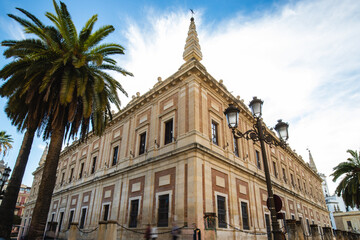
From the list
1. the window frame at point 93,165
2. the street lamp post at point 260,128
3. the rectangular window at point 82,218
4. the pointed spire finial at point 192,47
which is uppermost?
the pointed spire finial at point 192,47

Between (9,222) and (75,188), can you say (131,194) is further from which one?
(75,188)

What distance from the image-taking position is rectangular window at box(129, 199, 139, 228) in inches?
570

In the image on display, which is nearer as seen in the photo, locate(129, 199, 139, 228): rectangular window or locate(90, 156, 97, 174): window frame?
locate(129, 199, 139, 228): rectangular window

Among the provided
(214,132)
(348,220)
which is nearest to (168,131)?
(214,132)

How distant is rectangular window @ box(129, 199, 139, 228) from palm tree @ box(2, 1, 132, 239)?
6.33 m

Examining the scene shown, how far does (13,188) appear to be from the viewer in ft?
36.0

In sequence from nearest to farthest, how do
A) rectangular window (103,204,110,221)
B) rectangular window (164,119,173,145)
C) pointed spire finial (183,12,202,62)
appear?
rectangular window (164,119,173,145)
pointed spire finial (183,12,202,62)
rectangular window (103,204,110,221)

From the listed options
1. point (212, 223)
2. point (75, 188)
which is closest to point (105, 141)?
point (75, 188)

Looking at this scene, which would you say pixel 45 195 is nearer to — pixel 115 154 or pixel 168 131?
pixel 168 131

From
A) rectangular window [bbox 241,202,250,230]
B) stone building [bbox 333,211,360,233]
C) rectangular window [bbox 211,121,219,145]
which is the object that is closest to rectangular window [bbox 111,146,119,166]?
rectangular window [bbox 211,121,219,145]

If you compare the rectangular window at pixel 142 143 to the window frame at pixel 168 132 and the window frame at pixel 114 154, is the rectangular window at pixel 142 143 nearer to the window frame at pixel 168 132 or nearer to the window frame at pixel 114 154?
the window frame at pixel 168 132

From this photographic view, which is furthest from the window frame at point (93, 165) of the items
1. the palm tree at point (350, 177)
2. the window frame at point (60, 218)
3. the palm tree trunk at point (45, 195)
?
the palm tree at point (350, 177)

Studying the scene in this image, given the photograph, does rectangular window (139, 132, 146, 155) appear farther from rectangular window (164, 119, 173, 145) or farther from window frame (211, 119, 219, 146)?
window frame (211, 119, 219, 146)

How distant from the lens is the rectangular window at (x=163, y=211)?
41.4 feet
